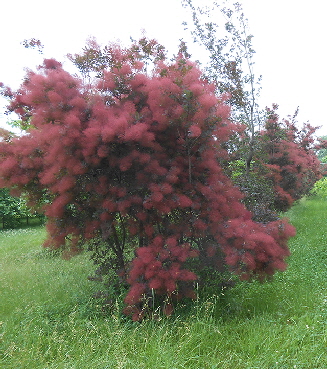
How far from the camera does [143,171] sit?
3312 millimetres

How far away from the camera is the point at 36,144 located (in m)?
3.57

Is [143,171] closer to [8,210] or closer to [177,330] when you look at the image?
[177,330]

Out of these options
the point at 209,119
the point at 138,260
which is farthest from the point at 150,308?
the point at 209,119

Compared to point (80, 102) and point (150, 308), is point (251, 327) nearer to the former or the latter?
point (150, 308)

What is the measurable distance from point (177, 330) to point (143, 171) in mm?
1653

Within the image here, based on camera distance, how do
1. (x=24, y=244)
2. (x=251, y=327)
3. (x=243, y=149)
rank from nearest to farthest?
1. (x=251, y=327)
2. (x=243, y=149)
3. (x=24, y=244)

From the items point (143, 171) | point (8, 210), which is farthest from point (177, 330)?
point (8, 210)

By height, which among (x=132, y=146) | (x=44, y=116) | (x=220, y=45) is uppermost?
(x=220, y=45)

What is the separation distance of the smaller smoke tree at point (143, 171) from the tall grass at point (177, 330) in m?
0.41

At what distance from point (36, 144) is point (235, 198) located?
2447 mm

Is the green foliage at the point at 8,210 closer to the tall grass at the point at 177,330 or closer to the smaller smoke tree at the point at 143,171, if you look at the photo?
the tall grass at the point at 177,330

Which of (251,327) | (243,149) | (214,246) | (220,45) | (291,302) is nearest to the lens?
(251,327)

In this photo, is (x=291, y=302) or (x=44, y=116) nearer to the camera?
(x=44, y=116)

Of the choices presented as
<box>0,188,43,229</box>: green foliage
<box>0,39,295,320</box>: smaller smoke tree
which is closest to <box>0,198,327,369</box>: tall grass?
<box>0,39,295,320</box>: smaller smoke tree
